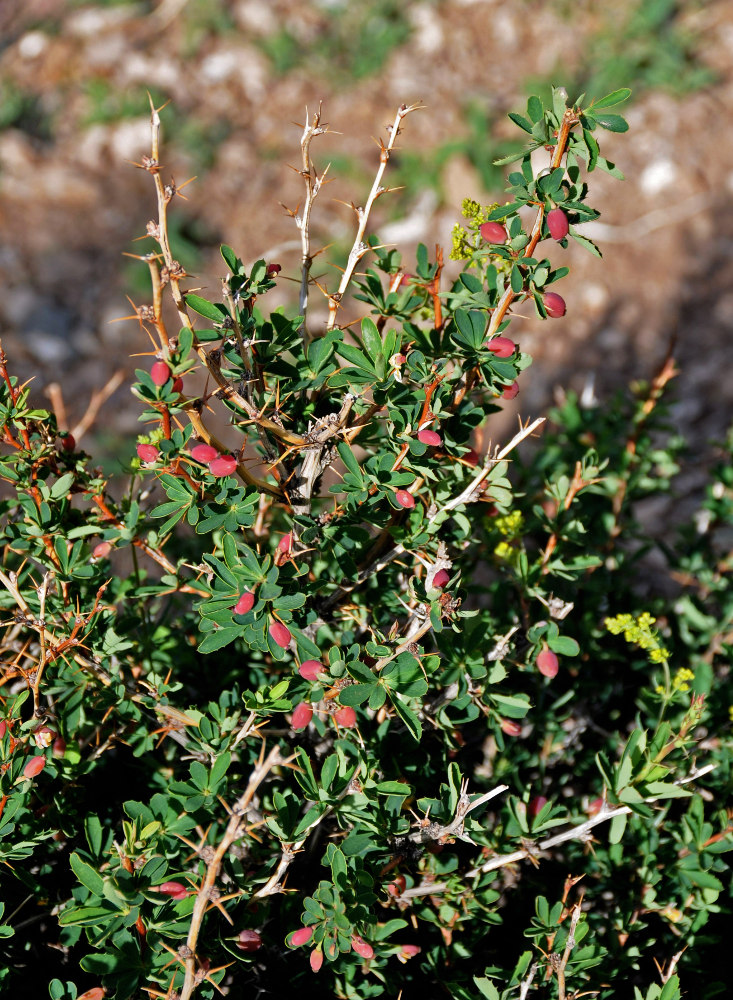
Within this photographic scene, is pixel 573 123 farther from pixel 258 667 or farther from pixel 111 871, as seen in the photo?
pixel 111 871

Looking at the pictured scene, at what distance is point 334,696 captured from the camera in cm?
107

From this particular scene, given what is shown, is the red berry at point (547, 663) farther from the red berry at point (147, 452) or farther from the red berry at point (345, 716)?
the red berry at point (147, 452)

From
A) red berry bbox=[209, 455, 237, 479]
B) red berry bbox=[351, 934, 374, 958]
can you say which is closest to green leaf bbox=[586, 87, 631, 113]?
red berry bbox=[209, 455, 237, 479]

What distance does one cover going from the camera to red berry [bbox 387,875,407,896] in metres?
1.19

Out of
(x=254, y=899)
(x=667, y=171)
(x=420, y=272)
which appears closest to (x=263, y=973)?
(x=254, y=899)

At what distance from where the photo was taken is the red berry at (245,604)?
0.99 metres

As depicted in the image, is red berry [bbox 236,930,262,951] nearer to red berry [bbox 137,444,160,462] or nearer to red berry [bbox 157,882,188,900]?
red berry [bbox 157,882,188,900]

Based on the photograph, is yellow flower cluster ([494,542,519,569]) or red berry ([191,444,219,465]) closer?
red berry ([191,444,219,465])

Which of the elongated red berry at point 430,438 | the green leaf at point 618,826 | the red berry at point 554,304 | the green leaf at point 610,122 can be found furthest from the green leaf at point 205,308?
the green leaf at point 618,826

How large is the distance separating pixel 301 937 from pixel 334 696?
28 centimetres

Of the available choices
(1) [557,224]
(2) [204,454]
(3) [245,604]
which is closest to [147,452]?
(2) [204,454]

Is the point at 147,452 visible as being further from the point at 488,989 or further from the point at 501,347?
the point at 488,989

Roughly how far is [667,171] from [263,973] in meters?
4.04

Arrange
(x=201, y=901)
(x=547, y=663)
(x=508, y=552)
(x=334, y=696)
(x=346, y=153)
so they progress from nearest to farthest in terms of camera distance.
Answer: (x=201, y=901), (x=334, y=696), (x=547, y=663), (x=508, y=552), (x=346, y=153)
